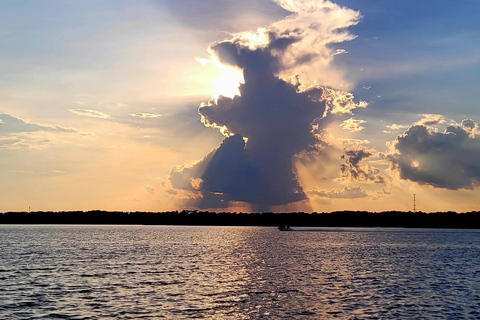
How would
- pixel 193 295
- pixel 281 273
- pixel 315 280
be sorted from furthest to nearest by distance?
pixel 281 273
pixel 315 280
pixel 193 295

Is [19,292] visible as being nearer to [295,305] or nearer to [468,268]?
[295,305]

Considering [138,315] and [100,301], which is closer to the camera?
[138,315]

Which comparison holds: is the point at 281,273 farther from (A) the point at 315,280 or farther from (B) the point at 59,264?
(B) the point at 59,264

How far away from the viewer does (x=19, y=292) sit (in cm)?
5925

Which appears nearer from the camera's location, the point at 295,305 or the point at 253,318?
the point at 253,318

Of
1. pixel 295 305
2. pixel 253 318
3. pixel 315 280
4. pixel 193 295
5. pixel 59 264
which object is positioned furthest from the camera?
pixel 59 264

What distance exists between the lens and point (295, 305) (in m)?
53.2

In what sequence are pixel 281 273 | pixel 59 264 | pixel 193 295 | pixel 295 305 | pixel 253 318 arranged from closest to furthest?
1. pixel 253 318
2. pixel 295 305
3. pixel 193 295
4. pixel 281 273
5. pixel 59 264

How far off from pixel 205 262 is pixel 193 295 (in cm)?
4450

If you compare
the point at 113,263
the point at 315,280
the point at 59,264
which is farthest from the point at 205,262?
the point at 315,280

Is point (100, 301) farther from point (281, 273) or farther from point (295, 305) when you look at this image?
point (281, 273)

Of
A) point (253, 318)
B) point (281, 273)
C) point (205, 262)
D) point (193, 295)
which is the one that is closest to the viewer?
point (253, 318)

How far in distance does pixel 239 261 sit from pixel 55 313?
62479 mm

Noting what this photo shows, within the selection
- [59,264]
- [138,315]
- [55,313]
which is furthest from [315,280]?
[59,264]
